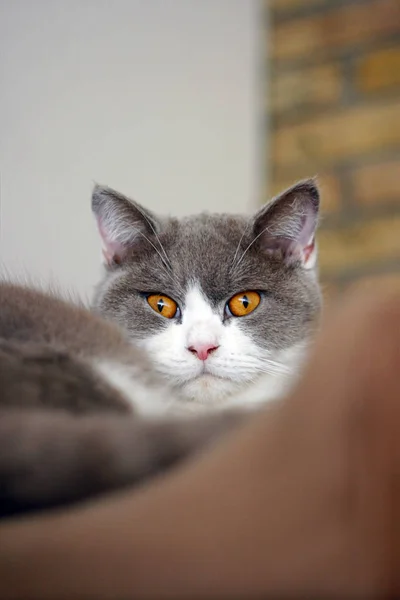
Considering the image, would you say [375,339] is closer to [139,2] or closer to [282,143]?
[139,2]

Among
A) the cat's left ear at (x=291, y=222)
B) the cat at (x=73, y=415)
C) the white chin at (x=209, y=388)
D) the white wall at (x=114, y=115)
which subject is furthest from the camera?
the white wall at (x=114, y=115)

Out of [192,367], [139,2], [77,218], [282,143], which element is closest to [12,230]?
[77,218]

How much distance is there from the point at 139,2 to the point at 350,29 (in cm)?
90

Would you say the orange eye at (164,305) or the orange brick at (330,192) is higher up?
the orange brick at (330,192)

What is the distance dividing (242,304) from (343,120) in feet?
5.57

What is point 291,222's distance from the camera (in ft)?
3.51

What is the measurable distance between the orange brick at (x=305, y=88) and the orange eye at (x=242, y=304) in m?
1.73

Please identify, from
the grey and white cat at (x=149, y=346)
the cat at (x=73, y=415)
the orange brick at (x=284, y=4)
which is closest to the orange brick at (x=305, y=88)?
the orange brick at (x=284, y=4)

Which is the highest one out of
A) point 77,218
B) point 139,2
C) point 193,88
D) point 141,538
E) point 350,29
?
point 350,29

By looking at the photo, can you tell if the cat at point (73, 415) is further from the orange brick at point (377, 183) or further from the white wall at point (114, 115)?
the orange brick at point (377, 183)

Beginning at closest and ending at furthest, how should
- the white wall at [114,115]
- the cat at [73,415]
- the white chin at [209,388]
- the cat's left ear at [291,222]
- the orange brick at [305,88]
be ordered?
the cat at [73,415] → the white chin at [209,388] → the cat's left ear at [291,222] → the white wall at [114,115] → the orange brick at [305,88]

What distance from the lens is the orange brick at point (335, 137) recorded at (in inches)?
95.7

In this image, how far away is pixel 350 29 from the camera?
251 centimetres

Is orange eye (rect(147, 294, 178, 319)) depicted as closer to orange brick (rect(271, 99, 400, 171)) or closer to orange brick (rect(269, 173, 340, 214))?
orange brick (rect(269, 173, 340, 214))
